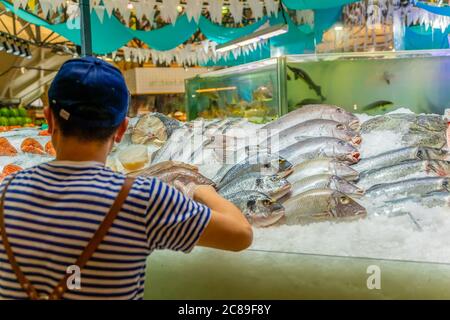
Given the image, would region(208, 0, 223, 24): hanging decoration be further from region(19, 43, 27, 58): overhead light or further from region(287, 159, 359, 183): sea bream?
region(287, 159, 359, 183): sea bream

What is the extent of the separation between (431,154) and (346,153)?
1.20 ft

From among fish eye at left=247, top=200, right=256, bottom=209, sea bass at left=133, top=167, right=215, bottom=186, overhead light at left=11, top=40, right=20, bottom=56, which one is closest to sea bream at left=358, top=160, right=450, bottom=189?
fish eye at left=247, top=200, right=256, bottom=209

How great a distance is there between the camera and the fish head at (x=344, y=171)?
75.8 inches

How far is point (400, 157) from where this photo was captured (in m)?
2.05

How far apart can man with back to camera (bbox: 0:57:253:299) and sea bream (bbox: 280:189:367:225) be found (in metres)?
0.72

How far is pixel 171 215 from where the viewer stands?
905mm

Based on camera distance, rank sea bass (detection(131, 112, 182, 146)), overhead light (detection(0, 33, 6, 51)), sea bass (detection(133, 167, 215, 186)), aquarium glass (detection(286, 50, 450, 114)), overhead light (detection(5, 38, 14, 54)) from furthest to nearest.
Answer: overhead light (detection(5, 38, 14, 54)) < overhead light (detection(0, 33, 6, 51)) < aquarium glass (detection(286, 50, 450, 114)) < sea bass (detection(131, 112, 182, 146)) < sea bass (detection(133, 167, 215, 186))

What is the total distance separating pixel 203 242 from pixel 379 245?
69 cm

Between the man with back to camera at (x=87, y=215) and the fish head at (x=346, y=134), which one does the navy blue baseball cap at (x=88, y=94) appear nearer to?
the man with back to camera at (x=87, y=215)

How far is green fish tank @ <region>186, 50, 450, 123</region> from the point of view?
11.1ft

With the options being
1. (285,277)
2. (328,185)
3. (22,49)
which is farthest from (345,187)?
(22,49)

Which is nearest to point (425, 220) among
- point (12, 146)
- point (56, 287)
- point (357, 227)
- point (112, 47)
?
point (357, 227)

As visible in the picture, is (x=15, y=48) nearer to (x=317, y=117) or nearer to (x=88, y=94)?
(x=317, y=117)

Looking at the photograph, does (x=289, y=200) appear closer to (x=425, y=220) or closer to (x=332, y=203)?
(x=332, y=203)
